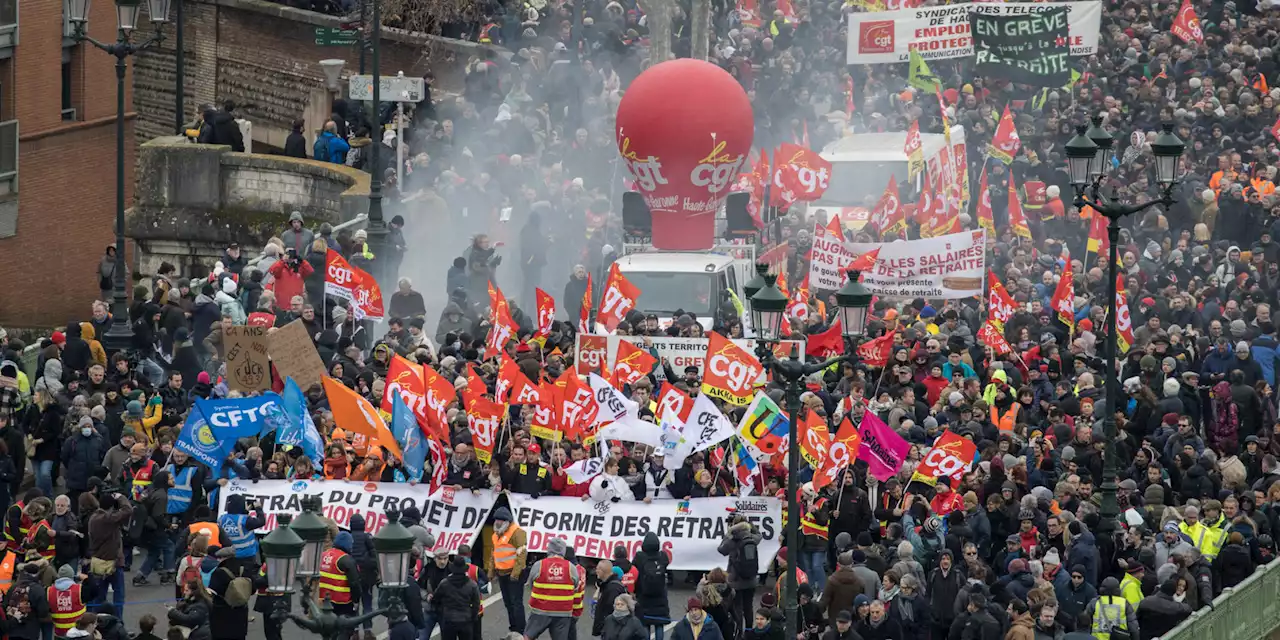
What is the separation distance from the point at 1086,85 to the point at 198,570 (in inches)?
945

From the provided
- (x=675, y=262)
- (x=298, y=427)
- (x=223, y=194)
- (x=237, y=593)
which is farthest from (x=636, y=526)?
(x=223, y=194)

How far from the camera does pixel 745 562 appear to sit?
885 inches

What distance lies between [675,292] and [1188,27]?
15417mm

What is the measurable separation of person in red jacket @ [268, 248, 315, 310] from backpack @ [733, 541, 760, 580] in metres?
9.38

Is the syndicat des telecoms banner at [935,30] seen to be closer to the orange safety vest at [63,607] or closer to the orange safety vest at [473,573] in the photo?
the orange safety vest at [473,573]

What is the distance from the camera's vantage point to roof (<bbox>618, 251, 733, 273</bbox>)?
30.6 metres

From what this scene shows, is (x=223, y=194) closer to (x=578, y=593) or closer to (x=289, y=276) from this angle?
(x=289, y=276)

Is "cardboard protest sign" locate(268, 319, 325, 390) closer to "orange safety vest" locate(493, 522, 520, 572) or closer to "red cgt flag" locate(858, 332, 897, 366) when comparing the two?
"orange safety vest" locate(493, 522, 520, 572)

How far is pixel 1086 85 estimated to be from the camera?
4269 cm

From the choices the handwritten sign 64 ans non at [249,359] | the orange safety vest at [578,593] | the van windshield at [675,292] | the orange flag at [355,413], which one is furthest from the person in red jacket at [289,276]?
the orange safety vest at [578,593]

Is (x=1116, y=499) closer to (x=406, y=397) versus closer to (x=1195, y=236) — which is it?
(x=406, y=397)

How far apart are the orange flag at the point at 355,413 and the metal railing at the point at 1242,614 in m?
7.28

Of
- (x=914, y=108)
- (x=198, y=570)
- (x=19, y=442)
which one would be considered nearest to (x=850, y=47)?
(x=914, y=108)

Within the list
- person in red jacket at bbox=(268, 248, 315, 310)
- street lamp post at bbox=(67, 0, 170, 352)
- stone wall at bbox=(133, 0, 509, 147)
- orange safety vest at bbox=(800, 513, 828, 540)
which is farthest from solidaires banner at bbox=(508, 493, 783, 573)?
stone wall at bbox=(133, 0, 509, 147)
